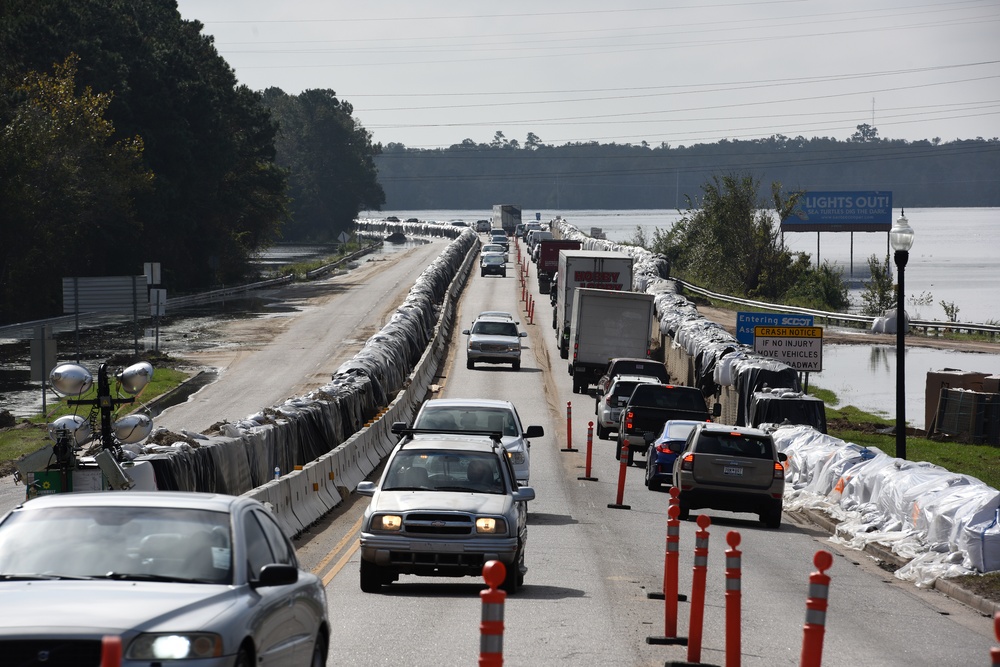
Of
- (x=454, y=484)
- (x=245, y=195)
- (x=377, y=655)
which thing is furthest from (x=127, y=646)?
(x=245, y=195)

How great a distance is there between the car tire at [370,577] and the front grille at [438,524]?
61 centimetres

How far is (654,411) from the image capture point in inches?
1190

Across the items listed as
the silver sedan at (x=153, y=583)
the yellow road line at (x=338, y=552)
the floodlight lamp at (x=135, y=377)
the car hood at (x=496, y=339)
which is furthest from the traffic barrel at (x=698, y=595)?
the car hood at (x=496, y=339)

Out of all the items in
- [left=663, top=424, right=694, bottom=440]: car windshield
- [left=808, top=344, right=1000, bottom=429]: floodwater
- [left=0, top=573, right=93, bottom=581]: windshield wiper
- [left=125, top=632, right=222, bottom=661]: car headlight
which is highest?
[left=0, top=573, right=93, bottom=581]: windshield wiper

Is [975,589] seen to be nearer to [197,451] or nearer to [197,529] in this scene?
[197,451]

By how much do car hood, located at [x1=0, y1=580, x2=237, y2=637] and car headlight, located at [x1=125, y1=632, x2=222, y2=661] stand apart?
43 millimetres

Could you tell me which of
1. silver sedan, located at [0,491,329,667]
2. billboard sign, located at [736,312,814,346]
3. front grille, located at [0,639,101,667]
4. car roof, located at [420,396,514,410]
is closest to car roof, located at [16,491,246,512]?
silver sedan, located at [0,491,329,667]

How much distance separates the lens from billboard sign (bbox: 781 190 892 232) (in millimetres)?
118000

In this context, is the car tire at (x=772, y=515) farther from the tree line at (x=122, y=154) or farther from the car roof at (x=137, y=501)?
the tree line at (x=122, y=154)

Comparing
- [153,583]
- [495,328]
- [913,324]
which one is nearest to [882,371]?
[913,324]

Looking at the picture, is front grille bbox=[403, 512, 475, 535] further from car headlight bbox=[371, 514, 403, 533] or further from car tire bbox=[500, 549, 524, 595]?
car tire bbox=[500, 549, 524, 595]

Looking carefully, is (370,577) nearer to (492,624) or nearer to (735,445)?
(492,624)

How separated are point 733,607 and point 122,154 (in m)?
67.3

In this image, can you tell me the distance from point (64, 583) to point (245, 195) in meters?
91.5
